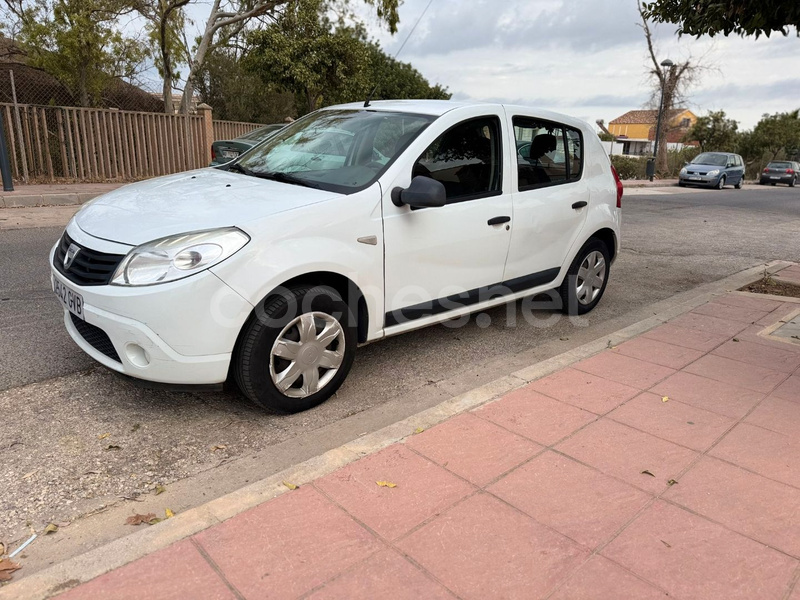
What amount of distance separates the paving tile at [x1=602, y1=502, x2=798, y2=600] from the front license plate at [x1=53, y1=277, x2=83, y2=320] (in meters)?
2.70

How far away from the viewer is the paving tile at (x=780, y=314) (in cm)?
538

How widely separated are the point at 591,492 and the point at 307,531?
125 cm

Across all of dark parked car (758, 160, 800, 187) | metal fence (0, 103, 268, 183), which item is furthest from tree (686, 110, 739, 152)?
metal fence (0, 103, 268, 183)

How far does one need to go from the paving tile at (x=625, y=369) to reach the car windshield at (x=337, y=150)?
6.26 ft

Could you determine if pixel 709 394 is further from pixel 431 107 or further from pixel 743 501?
pixel 431 107

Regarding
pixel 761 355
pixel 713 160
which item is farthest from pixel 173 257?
pixel 713 160

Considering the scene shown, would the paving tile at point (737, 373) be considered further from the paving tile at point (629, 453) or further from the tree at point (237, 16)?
the tree at point (237, 16)

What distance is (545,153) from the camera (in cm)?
469

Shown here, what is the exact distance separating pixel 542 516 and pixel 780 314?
4.33 m

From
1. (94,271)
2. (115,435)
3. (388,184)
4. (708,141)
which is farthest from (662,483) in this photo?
(708,141)

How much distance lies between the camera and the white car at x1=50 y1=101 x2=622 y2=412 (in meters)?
2.93

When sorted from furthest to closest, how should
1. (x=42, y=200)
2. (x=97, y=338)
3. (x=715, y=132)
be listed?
(x=715, y=132)
(x=42, y=200)
(x=97, y=338)

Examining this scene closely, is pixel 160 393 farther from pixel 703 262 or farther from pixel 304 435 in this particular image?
pixel 703 262

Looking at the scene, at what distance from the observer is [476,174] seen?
4.11 meters
